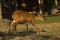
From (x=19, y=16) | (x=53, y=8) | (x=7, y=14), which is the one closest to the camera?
(x=19, y=16)

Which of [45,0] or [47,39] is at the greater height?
[45,0]

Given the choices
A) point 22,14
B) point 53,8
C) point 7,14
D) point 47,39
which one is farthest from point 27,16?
point 53,8

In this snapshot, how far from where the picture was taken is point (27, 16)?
1183cm

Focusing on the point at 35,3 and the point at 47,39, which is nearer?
the point at 47,39

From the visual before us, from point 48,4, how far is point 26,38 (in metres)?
15.2

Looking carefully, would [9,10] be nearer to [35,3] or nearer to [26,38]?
[35,3]

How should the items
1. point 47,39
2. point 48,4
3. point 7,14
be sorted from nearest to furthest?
point 47,39, point 7,14, point 48,4

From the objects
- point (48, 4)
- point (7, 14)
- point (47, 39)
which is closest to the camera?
point (47, 39)

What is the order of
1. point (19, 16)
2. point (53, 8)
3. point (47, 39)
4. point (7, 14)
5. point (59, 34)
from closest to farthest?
point (47, 39) → point (59, 34) → point (19, 16) → point (7, 14) → point (53, 8)

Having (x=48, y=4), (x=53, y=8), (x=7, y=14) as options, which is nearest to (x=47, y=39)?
(x=7, y=14)

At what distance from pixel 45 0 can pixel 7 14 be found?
227 inches

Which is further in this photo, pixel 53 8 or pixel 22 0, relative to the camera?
pixel 22 0

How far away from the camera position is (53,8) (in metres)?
23.2

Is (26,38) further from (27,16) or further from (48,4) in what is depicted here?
(48,4)
